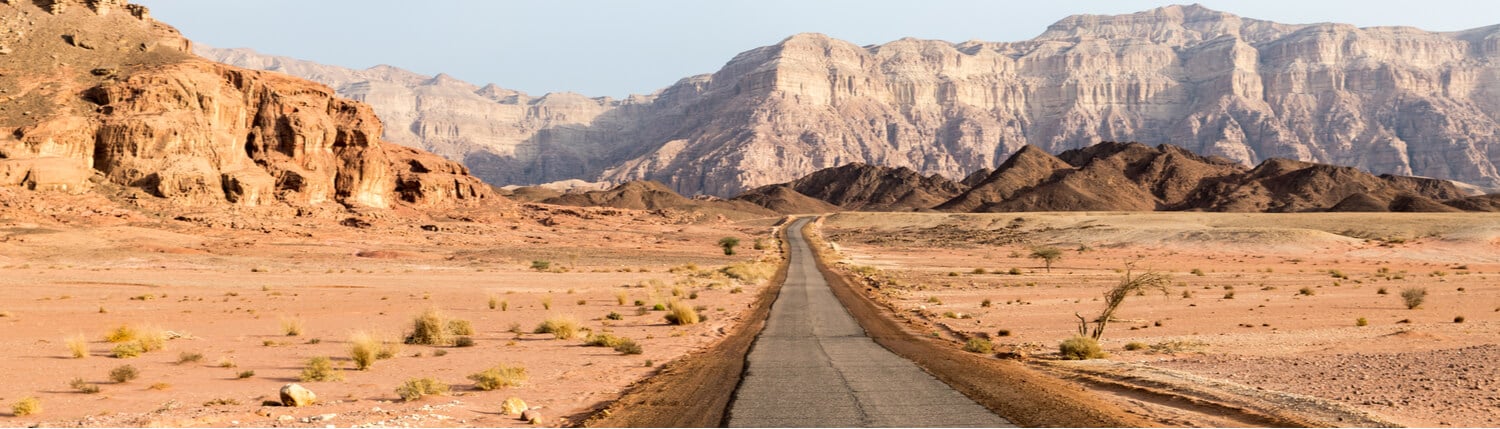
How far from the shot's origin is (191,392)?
1295cm

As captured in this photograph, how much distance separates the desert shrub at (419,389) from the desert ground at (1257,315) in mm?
10018

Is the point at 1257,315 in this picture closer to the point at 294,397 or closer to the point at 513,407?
the point at 513,407

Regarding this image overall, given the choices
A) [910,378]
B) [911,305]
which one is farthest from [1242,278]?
[910,378]

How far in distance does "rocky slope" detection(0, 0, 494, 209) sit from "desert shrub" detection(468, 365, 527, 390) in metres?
62.7

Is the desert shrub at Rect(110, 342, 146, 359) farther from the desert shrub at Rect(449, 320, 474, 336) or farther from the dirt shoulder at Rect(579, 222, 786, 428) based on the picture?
the dirt shoulder at Rect(579, 222, 786, 428)

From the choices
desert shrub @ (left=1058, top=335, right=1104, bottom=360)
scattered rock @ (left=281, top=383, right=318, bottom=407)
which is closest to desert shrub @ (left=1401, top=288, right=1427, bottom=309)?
desert shrub @ (left=1058, top=335, right=1104, bottom=360)

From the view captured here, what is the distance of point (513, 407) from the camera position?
1189 centimetres

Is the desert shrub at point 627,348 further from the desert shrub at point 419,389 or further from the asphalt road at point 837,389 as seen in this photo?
the desert shrub at point 419,389

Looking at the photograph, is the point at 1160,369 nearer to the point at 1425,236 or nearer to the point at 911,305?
the point at 911,305

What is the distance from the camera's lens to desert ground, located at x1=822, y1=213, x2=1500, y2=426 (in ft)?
41.2

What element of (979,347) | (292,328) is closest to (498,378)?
(292,328)

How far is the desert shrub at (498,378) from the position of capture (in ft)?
45.2

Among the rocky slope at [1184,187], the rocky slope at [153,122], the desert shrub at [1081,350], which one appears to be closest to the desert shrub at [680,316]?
the desert shrub at [1081,350]

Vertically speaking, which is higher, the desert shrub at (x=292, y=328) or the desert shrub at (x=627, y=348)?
the desert shrub at (x=627, y=348)
